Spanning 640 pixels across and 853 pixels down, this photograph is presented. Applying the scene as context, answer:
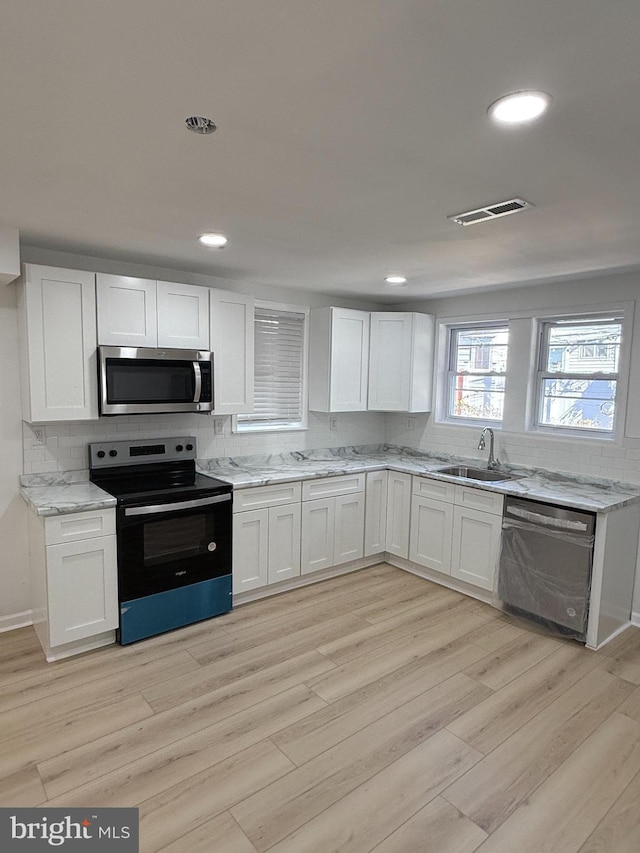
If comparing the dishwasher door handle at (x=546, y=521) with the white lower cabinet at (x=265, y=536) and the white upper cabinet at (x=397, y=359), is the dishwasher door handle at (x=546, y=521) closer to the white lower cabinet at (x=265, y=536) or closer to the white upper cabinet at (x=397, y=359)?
the white upper cabinet at (x=397, y=359)

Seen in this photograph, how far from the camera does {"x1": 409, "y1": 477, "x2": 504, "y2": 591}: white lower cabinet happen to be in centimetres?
372

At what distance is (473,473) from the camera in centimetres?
440

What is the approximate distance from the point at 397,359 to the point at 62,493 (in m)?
2.93

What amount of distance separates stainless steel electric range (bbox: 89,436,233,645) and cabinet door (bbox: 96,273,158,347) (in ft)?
2.41

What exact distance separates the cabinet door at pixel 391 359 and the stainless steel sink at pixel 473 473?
668 millimetres

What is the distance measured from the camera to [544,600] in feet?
11.1

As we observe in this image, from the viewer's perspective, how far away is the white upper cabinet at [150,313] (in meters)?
3.12

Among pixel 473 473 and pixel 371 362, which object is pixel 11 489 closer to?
pixel 371 362

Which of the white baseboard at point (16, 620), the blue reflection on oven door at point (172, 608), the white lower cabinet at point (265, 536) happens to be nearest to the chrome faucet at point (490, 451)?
the white lower cabinet at point (265, 536)

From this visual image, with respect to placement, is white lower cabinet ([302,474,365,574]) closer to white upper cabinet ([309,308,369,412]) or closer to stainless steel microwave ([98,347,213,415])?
white upper cabinet ([309,308,369,412])

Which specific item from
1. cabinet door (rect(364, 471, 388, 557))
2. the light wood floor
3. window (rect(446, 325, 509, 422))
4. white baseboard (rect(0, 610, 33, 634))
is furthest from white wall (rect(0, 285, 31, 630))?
window (rect(446, 325, 509, 422))

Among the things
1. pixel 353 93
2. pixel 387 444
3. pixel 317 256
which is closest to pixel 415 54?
pixel 353 93

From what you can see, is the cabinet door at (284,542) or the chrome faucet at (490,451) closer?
the cabinet door at (284,542)

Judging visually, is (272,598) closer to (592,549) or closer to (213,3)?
(592,549)
